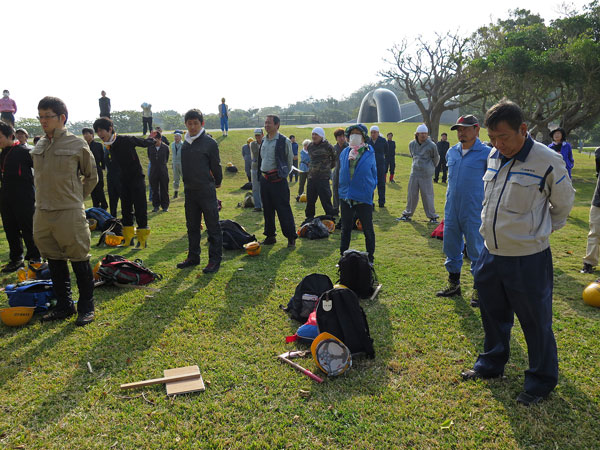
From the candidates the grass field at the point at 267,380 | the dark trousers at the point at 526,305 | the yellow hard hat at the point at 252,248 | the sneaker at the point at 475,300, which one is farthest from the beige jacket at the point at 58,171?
the sneaker at the point at 475,300

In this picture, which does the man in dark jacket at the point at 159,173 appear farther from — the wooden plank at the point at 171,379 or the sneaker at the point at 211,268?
the wooden plank at the point at 171,379

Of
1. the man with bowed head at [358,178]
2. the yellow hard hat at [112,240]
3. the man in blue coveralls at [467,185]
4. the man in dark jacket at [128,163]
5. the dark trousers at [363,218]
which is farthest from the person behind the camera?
the yellow hard hat at [112,240]

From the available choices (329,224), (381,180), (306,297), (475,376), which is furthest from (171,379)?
(381,180)

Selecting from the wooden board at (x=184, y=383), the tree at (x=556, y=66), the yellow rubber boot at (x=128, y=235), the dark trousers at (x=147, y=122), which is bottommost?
the wooden board at (x=184, y=383)

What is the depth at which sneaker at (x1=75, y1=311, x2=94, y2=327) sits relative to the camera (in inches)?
174

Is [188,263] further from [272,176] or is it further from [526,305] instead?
[526,305]

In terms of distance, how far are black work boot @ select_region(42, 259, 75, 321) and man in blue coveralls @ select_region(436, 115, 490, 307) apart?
183 inches

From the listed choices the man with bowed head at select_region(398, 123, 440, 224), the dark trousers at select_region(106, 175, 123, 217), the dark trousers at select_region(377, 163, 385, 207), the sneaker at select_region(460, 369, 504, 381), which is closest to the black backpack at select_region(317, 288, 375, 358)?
the sneaker at select_region(460, 369, 504, 381)

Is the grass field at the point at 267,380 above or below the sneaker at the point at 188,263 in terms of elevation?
below

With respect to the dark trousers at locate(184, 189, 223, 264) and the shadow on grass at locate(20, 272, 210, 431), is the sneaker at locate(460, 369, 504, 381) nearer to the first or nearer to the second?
the shadow on grass at locate(20, 272, 210, 431)

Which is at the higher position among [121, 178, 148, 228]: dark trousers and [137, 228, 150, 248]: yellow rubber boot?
[121, 178, 148, 228]: dark trousers

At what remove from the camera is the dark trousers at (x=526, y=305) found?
2.95 meters

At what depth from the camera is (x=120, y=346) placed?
13.1ft

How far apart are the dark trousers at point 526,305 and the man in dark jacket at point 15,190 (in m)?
6.32
